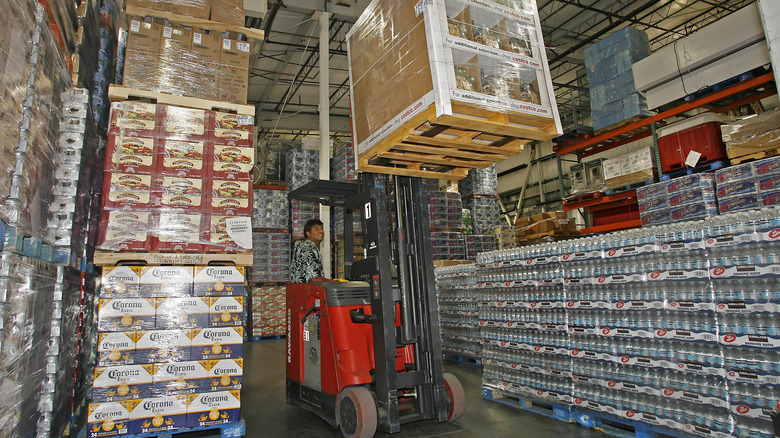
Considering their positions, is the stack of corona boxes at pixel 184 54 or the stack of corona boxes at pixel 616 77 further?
the stack of corona boxes at pixel 616 77

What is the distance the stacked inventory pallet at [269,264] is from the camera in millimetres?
11734

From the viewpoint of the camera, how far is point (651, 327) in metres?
3.69

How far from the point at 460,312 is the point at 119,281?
5168 mm

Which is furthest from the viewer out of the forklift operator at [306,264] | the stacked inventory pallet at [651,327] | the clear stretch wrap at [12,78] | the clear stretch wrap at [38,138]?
the forklift operator at [306,264]

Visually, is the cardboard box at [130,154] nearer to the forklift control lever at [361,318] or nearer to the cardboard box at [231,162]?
the cardboard box at [231,162]

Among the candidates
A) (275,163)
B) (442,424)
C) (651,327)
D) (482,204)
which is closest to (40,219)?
(442,424)

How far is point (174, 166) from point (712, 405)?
484 centimetres

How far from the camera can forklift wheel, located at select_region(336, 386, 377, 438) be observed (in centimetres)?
347

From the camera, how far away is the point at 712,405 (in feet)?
10.6

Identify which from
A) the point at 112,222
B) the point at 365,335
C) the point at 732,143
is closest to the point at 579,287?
the point at 365,335

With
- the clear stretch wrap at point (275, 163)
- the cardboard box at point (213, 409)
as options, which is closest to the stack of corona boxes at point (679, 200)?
the cardboard box at point (213, 409)

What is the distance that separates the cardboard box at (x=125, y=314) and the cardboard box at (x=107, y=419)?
59cm

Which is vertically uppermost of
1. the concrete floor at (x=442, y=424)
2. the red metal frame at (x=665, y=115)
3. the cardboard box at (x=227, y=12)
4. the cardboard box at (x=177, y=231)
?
the cardboard box at (x=227, y=12)

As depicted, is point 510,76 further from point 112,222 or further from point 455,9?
point 112,222
